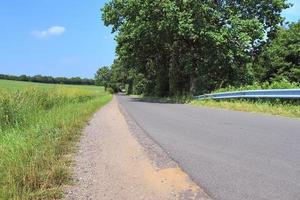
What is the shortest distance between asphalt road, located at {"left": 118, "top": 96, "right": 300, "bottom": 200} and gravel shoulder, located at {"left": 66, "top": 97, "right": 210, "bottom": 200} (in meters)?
0.24

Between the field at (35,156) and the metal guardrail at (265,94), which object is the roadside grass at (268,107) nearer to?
the metal guardrail at (265,94)

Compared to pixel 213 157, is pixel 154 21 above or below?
above

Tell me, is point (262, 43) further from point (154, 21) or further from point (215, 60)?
point (154, 21)

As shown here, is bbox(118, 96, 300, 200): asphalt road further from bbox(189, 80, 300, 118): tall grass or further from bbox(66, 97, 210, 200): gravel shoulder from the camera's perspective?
bbox(189, 80, 300, 118): tall grass

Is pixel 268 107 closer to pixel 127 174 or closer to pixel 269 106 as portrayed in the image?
pixel 269 106

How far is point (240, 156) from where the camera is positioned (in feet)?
27.8

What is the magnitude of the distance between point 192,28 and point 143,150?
2350cm

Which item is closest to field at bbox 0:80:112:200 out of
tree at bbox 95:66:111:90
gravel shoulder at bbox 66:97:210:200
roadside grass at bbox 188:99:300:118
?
gravel shoulder at bbox 66:97:210:200

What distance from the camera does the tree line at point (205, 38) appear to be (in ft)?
109

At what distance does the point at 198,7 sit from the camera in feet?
109

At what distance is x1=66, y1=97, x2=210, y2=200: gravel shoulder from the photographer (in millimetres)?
6430

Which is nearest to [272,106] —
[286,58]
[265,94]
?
[265,94]

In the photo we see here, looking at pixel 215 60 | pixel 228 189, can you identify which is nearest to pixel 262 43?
pixel 215 60

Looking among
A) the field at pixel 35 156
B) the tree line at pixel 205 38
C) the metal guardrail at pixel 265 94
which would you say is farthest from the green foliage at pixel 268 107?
the tree line at pixel 205 38
